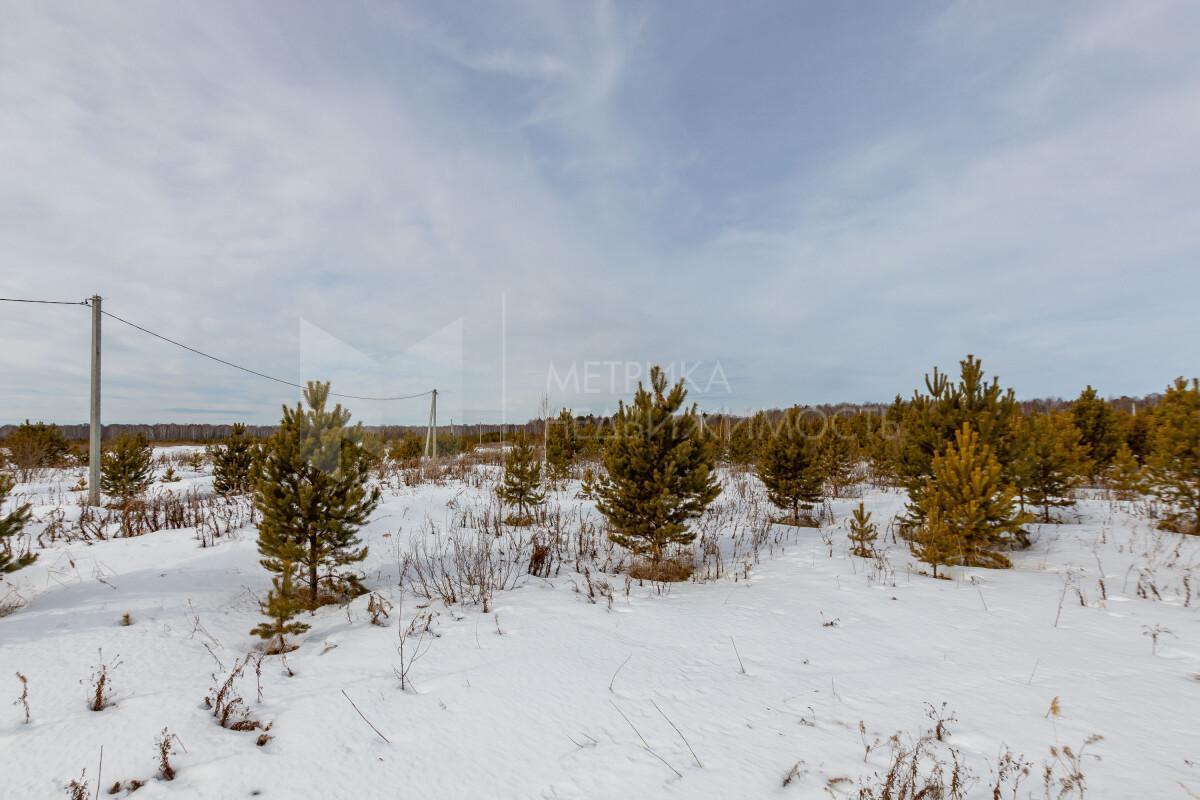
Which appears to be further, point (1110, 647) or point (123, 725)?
point (1110, 647)

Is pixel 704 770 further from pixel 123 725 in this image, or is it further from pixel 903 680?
pixel 123 725

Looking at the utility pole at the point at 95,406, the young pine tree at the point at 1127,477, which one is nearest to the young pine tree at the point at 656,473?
the young pine tree at the point at 1127,477

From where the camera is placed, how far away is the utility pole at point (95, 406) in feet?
37.3

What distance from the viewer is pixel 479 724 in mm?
3166

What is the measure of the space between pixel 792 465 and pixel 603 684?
908cm

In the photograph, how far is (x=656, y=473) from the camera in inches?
290

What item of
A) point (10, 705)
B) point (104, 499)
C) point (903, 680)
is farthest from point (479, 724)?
point (104, 499)

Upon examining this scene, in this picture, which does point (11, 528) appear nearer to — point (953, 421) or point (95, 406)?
point (95, 406)

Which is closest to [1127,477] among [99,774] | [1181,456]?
[1181,456]

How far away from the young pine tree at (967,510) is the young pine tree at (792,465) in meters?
3.63

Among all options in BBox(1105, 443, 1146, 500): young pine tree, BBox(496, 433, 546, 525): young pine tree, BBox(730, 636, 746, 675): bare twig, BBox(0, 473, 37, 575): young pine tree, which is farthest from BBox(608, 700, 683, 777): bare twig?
BBox(1105, 443, 1146, 500): young pine tree

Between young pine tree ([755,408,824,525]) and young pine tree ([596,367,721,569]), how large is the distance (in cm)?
450

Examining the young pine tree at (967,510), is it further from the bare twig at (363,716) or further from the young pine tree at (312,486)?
the young pine tree at (312,486)

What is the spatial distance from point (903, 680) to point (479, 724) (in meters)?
3.29
